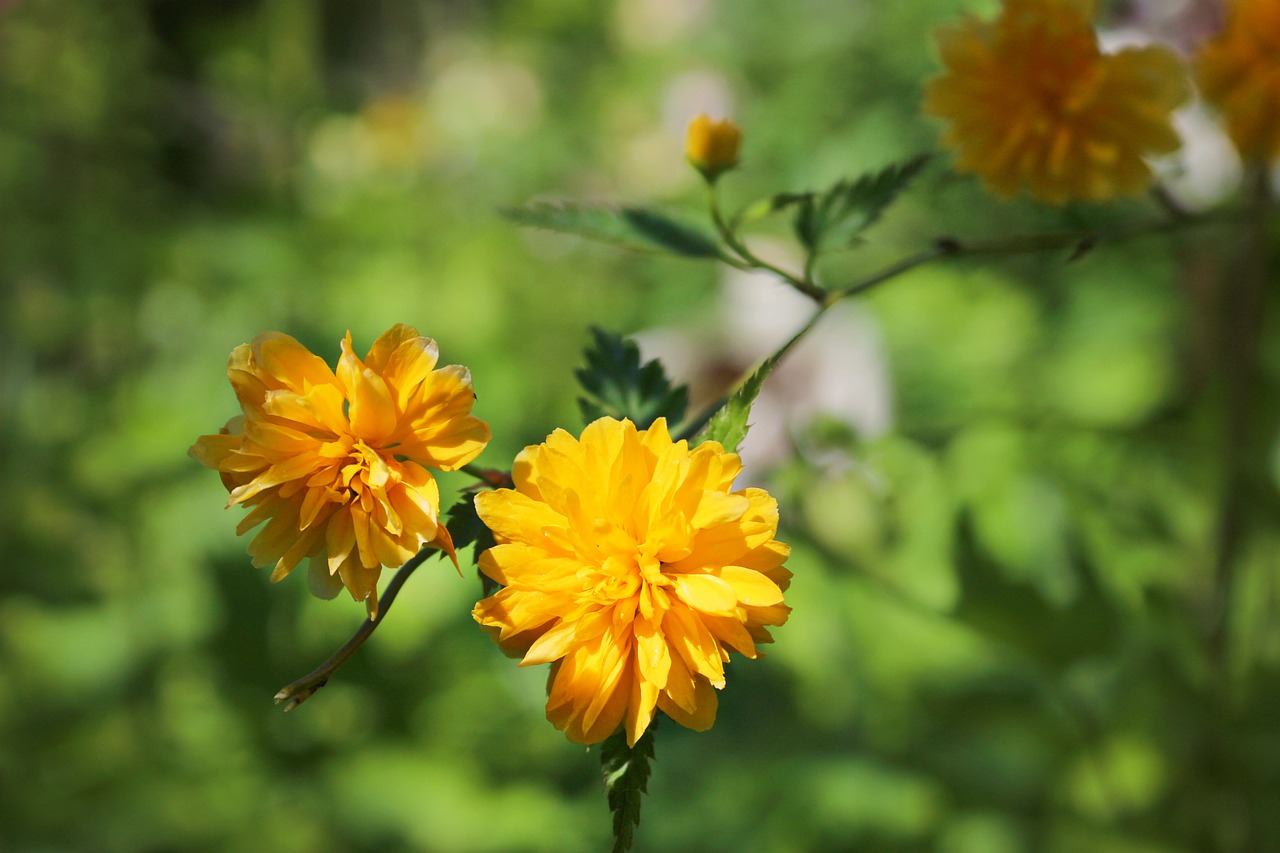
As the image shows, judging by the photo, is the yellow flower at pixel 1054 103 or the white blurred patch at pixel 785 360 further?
the white blurred patch at pixel 785 360

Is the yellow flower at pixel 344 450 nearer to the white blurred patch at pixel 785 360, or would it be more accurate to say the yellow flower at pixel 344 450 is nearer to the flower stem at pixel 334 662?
the flower stem at pixel 334 662

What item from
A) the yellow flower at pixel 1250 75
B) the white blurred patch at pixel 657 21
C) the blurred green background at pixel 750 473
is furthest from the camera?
the white blurred patch at pixel 657 21

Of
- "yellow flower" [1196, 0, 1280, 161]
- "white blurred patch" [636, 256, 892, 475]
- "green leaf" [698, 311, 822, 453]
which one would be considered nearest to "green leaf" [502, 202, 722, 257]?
"green leaf" [698, 311, 822, 453]

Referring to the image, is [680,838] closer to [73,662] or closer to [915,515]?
[915,515]

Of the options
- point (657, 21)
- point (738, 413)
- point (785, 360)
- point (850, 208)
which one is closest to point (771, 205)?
point (850, 208)

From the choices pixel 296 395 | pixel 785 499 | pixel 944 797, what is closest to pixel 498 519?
pixel 296 395

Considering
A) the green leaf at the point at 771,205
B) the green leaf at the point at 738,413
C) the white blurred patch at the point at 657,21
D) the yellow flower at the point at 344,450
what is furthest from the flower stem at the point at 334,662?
the white blurred patch at the point at 657,21

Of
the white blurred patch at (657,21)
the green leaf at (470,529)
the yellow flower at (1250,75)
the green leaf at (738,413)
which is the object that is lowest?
the white blurred patch at (657,21)
